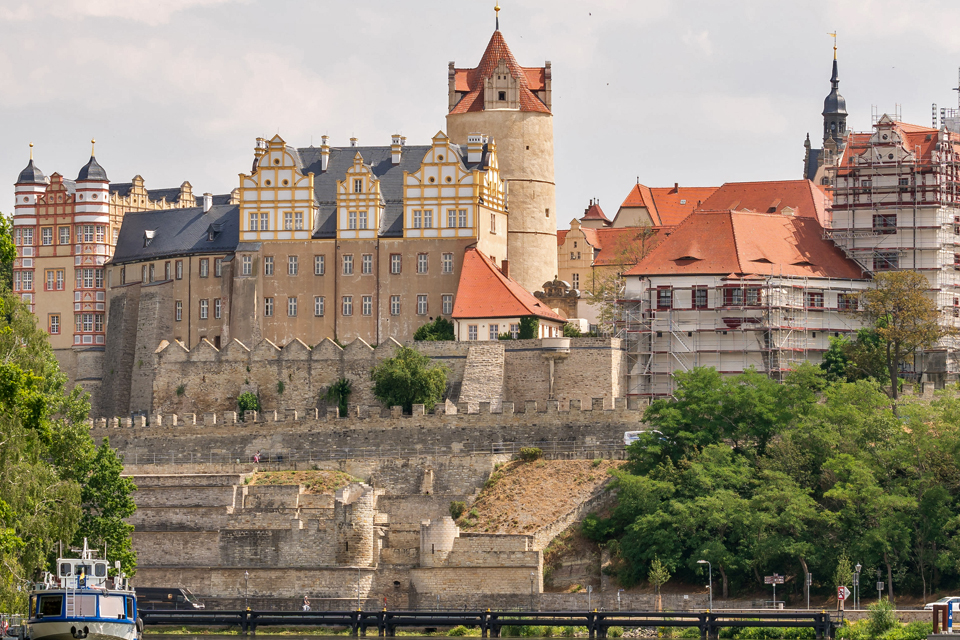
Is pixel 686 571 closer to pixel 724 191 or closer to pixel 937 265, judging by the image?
pixel 937 265

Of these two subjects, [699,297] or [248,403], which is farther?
[248,403]

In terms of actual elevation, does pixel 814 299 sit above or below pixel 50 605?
above

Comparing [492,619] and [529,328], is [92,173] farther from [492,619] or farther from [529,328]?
[492,619]

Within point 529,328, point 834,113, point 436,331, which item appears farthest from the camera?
point 834,113

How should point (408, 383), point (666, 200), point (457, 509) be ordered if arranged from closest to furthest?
point (457, 509) < point (408, 383) < point (666, 200)

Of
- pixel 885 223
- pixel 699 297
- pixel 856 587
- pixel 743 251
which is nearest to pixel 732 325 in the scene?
pixel 699 297

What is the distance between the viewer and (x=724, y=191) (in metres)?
107

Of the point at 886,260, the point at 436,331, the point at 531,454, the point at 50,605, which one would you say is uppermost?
the point at 886,260

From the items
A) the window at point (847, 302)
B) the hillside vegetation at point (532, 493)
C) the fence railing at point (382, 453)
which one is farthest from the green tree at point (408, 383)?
the window at point (847, 302)

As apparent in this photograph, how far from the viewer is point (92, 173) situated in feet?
339

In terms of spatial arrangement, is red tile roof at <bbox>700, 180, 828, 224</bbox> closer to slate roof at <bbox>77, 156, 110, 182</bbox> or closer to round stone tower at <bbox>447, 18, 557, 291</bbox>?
round stone tower at <bbox>447, 18, 557, 291</bbox>

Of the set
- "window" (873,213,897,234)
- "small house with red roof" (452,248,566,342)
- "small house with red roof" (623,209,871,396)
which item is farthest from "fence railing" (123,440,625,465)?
"window" (873,213,897,234)

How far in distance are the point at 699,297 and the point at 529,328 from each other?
7373 mm

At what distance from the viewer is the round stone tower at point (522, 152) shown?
9862 cm
